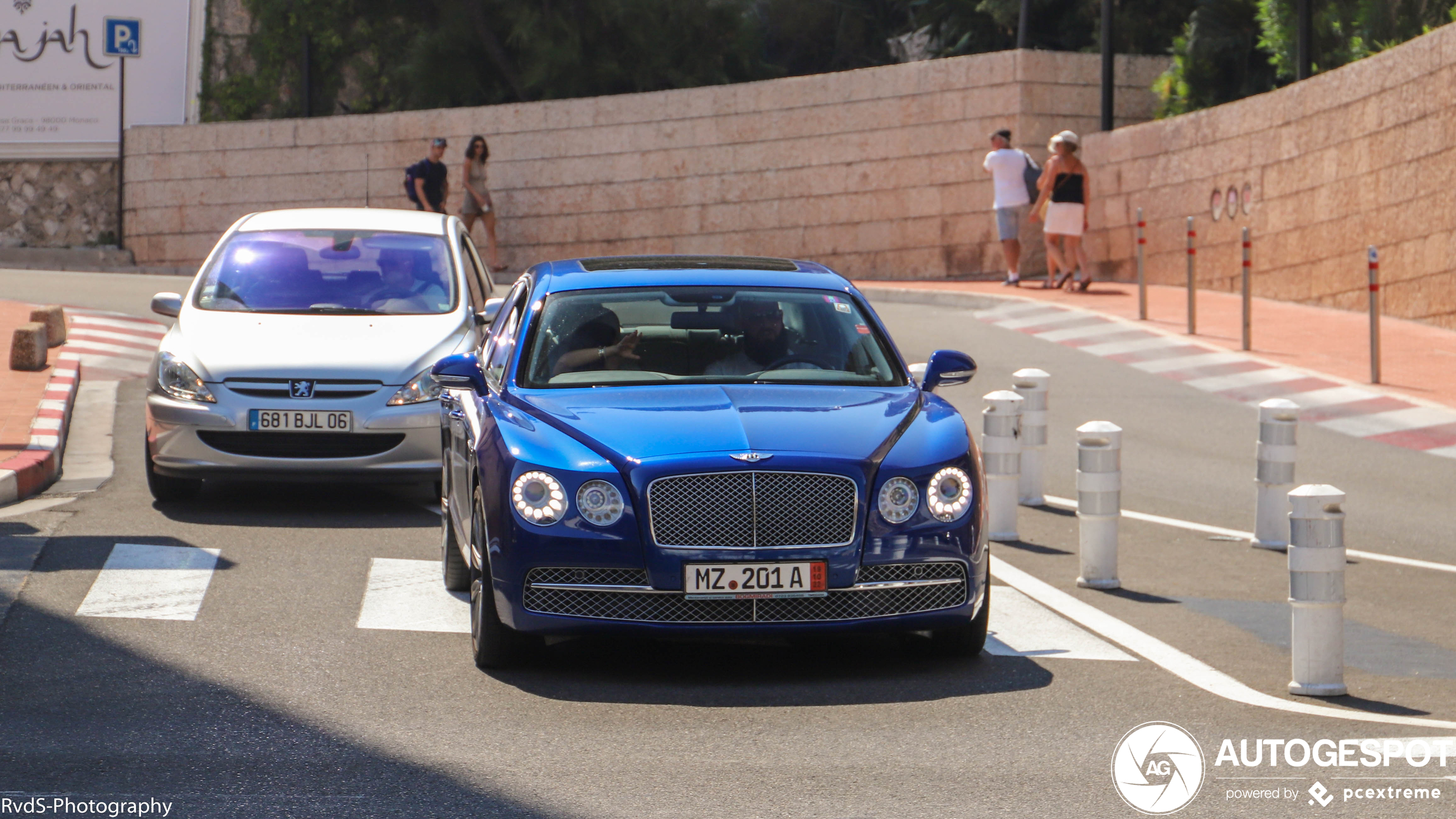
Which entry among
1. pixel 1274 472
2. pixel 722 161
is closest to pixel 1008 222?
pixel 722 161

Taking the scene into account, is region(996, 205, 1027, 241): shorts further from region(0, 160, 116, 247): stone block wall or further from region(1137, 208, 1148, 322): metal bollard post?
region(0, 160, 116, 247): stone block wall

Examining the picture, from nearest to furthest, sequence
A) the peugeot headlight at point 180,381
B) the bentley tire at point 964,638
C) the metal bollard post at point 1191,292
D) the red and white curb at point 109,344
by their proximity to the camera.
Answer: the bentley tire at point 964,638
the peugeot headlight at point 180,381
the red and white curb at point 109,344
the metal bollard post at point 1191,292

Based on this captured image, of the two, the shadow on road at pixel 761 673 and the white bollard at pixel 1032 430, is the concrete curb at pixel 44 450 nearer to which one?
the shadow on road at pixel 761 673

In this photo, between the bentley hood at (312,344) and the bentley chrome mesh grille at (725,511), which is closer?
the bentley chrome mesh grille at (725,511)

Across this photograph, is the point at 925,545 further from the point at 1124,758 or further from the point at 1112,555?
the point at 1112,555

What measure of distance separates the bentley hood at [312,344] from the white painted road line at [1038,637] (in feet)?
12.2

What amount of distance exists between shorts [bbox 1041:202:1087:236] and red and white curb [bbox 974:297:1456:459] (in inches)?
45.1

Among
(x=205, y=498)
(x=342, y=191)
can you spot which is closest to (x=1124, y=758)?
(x=205, y=498)

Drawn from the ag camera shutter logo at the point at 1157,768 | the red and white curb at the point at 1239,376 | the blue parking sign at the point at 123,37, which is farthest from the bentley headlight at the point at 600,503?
the blue parking sign at the point at 123,37

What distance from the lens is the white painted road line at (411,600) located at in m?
7.78

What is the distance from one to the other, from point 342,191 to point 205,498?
70.7 ft

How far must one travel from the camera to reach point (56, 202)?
117ft

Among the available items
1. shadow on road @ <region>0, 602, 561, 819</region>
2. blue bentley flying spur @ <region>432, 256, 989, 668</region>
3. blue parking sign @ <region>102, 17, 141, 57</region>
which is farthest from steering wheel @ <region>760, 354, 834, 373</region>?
blue parking sign @ <region>102, 17, 141, 57</region>

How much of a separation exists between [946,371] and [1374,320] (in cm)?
865
